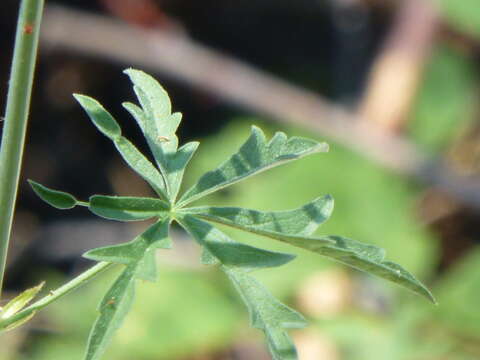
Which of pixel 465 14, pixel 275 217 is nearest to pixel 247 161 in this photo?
pixel 275 217

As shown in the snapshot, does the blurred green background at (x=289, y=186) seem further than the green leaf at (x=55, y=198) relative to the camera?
Yes

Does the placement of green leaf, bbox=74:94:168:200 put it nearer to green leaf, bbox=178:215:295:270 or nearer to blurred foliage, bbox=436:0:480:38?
green leaf, bbox=178:215:295:270

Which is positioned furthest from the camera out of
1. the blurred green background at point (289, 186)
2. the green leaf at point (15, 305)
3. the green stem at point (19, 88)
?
the blurred green background at point (289, 186)

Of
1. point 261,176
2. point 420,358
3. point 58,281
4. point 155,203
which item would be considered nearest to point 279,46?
point 261,176

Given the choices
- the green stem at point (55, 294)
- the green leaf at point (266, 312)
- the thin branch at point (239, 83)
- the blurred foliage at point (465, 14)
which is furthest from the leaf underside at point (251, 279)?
the blurred foliage at point (465, 14)

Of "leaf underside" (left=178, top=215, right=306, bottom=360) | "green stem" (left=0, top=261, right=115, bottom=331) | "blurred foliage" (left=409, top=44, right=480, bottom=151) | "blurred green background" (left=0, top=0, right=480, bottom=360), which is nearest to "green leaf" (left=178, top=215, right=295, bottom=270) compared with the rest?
"leaf underside" (left=178, top=215, right=306, bottom=360)

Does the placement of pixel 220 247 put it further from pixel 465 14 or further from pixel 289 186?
pixel 465 14

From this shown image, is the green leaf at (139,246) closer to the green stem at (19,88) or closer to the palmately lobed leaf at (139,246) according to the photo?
the palmately lobed leaf at (139,246)
